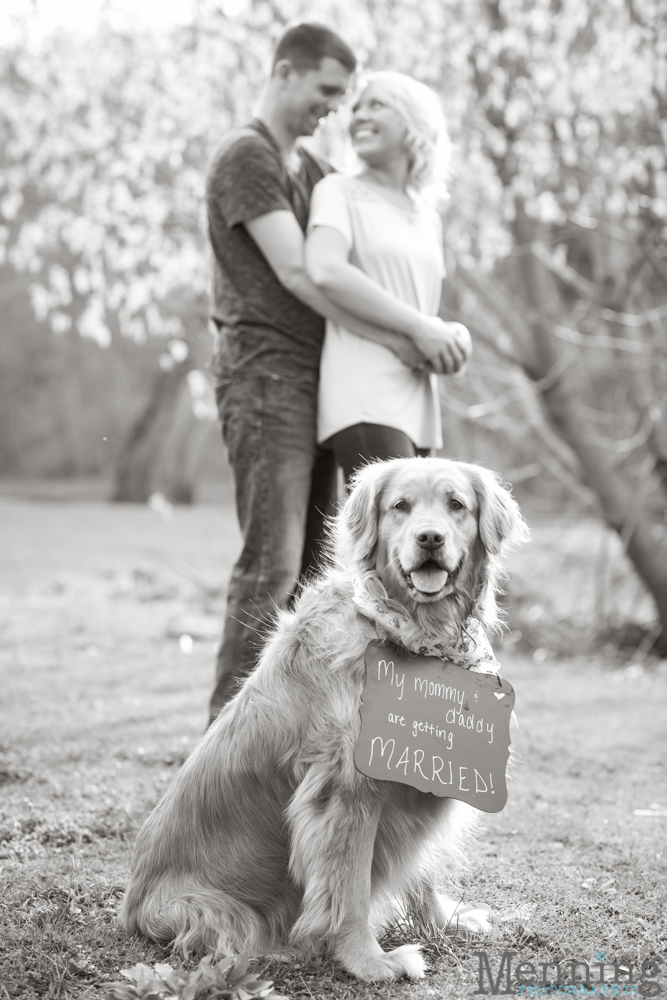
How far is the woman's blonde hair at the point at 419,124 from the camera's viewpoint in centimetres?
A: 324

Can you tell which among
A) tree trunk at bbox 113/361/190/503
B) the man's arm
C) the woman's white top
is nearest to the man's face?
the woman's white top

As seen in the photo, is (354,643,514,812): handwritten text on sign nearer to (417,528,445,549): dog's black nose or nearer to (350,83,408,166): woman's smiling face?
(417,528,445,549): dog's black nose

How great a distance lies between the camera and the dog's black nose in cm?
241

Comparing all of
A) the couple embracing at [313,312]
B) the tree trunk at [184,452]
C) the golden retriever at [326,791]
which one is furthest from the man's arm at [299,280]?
the tree trunk at [184,452]

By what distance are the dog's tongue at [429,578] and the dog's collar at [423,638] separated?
0.13m

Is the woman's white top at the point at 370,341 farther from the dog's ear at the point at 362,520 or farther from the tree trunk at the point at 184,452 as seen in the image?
the tree trunk at the point at 184,452

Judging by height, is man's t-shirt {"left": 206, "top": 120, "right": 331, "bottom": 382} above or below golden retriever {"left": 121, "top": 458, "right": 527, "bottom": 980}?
above

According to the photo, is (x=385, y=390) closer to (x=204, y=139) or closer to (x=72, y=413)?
(x=204, y=139)

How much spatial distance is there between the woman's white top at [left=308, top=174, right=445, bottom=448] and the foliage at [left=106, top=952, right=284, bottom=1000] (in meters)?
1.66

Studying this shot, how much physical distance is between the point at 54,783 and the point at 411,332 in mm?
2320

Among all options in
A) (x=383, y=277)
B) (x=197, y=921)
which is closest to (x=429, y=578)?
(x=197, y=921)

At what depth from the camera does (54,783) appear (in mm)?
3904

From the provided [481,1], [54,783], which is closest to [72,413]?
[481,1]

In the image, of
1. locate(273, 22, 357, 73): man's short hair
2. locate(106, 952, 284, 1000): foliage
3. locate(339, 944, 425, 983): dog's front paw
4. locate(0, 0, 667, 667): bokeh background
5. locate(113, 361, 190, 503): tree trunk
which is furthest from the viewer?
locate(113, 361, 190, 503): tree trunk
